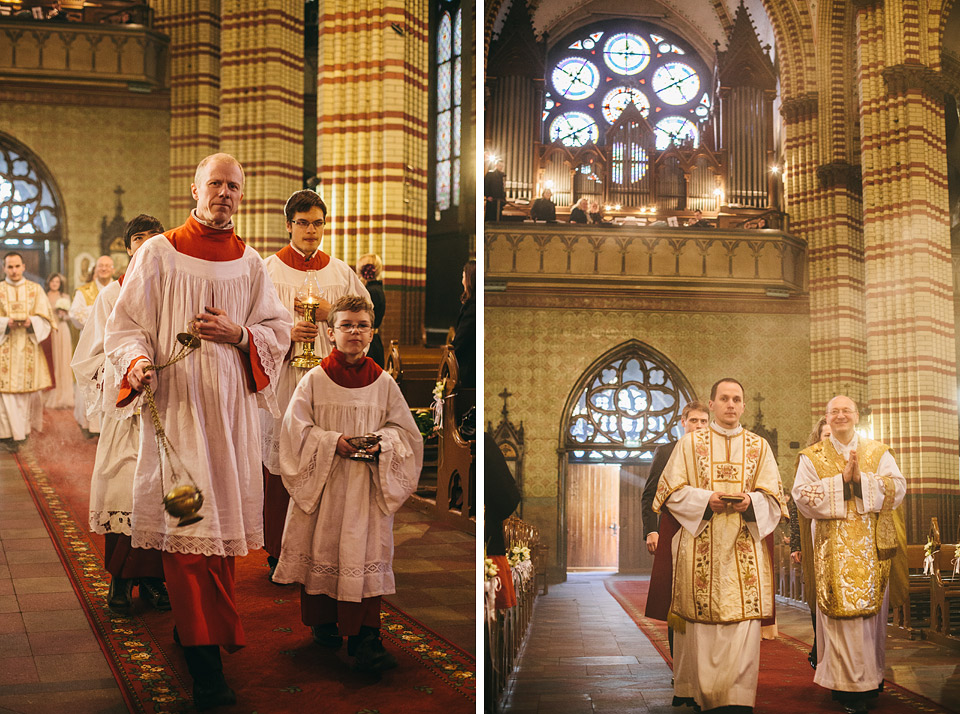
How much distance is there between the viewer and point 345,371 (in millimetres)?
4000

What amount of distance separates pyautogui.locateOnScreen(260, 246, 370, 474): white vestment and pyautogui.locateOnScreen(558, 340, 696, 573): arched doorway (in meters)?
1.58

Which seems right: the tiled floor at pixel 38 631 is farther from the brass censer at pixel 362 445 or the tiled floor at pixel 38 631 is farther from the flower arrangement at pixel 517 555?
the flower arrangement at pixel 517 555

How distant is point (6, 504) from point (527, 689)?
304 centimetres

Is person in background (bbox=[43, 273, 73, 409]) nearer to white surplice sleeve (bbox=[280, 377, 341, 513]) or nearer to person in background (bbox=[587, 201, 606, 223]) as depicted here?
white surplice sleeve (bbox=[280, 377, 341, 513])

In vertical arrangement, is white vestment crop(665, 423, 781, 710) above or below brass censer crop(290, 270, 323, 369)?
below

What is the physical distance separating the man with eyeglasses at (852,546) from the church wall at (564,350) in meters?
0.67

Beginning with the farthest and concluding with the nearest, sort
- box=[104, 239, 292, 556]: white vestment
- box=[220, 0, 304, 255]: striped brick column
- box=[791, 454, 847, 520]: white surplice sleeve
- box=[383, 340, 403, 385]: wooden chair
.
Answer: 1. box=[383, 340, 403, 385]: wooden chair
2. box=[220, 0, 304, 255]: striped brick column
3. box=[791, 454, 847, 520]: white surplice sleeve
4. box=[104, 239, 292, 556]: white vestment

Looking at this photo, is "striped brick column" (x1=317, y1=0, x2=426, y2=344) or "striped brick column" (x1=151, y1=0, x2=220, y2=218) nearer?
"striped brick column" (x1=151, y1=0, x2=220, y2=218)

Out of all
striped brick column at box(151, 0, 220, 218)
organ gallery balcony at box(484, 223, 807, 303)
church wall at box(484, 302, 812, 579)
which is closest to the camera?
church wall at box(484, 302, 812, 579)

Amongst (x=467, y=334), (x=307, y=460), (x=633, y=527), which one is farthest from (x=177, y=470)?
(x=467, y=334)

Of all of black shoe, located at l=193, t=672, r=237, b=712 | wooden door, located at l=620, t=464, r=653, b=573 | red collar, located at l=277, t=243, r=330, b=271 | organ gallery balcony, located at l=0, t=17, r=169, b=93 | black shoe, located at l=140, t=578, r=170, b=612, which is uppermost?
organ gallery balcony, located at l=0, t=17, r=169, b=93

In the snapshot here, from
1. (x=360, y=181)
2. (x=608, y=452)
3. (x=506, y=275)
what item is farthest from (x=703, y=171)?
(x=360, y=181)

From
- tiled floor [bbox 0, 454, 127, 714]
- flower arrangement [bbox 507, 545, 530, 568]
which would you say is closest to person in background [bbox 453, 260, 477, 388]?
flower arrangement [bbox 507, 545, 530, 568]

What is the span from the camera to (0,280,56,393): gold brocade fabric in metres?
4.89
